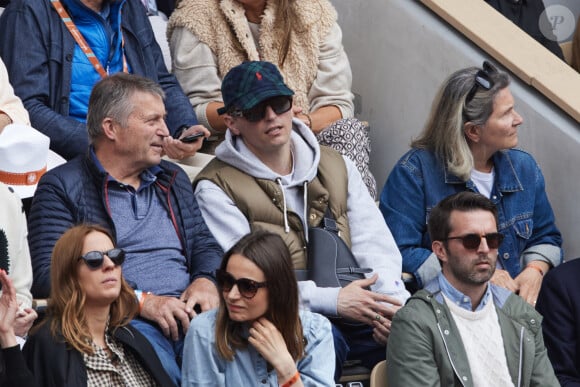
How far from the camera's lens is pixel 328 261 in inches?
235

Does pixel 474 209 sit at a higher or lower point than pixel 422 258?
higher

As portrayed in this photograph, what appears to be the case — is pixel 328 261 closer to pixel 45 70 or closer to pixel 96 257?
pixel 96 257

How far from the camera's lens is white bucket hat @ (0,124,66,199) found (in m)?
5.87

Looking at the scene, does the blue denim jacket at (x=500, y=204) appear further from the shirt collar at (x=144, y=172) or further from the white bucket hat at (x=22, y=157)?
the white bucket hat at (x=22, y=157)

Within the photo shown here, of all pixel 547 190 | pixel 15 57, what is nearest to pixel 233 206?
pixel 15 57

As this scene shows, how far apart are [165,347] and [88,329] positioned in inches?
16.6

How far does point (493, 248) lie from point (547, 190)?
1613 mm

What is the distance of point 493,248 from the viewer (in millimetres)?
5656

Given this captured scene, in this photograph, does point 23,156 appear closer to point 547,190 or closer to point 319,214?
point 319,214

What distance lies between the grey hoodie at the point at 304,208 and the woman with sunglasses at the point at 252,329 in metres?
0.74

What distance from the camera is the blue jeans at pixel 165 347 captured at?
527 centimetres

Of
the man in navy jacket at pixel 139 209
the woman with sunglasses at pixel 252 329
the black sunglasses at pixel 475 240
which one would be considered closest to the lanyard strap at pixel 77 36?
the man in navy jacket at pixel 139 209

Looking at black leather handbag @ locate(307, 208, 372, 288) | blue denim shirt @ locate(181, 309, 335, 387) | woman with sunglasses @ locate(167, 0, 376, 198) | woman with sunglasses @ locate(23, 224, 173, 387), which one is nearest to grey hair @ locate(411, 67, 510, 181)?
woman with sunglasses @ locate(167, 0, 376, 198)

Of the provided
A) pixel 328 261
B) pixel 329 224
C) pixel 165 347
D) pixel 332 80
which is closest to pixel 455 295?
pixel 328 261
